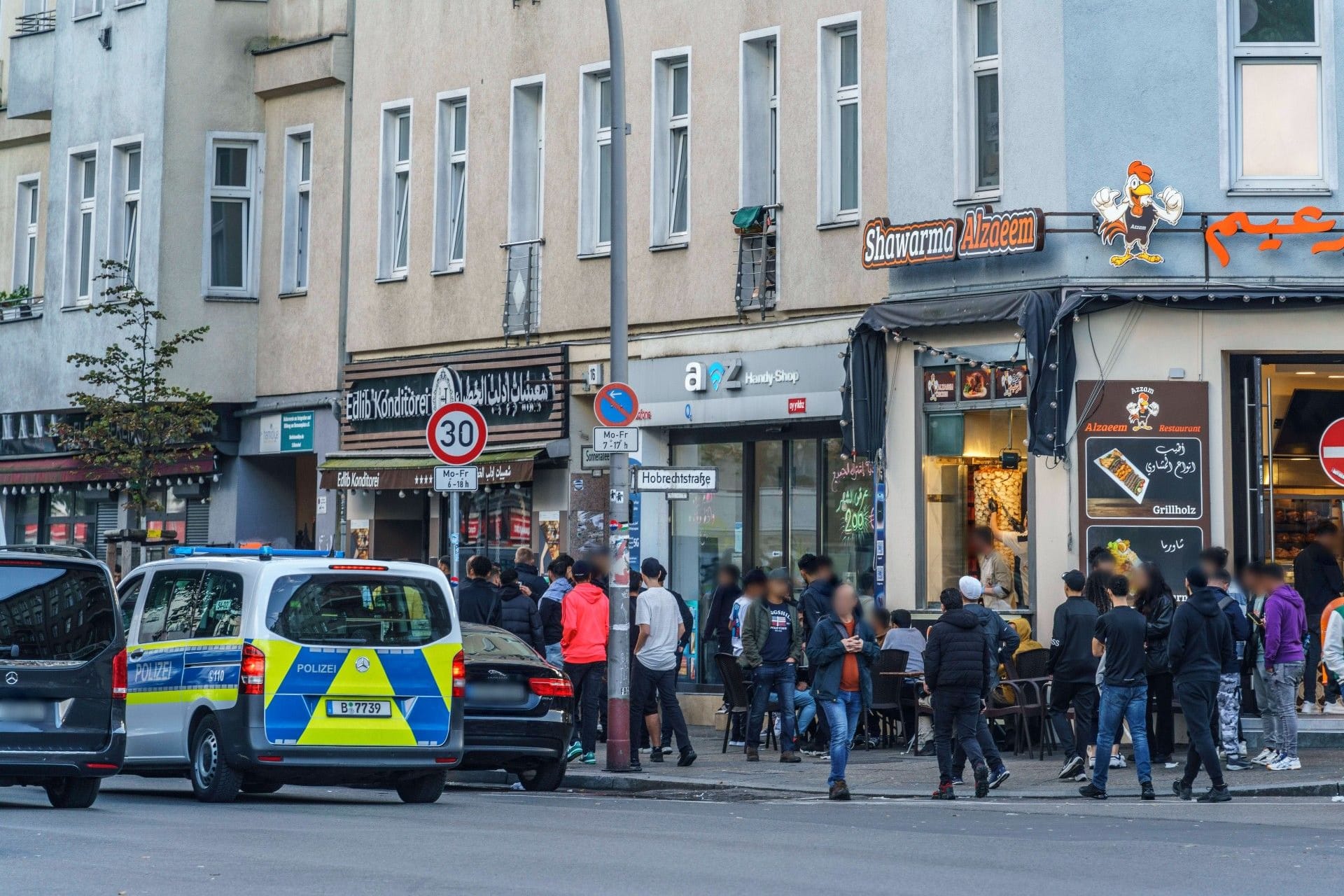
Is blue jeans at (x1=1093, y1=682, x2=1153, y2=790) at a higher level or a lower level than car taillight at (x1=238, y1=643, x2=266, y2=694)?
lower

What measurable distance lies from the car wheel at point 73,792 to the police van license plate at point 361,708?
1.70 m

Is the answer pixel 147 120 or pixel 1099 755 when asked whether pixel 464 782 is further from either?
pixel 147 120

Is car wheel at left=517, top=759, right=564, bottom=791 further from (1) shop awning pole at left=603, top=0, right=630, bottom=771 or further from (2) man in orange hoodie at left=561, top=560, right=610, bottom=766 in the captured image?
(2) man in orange hoodie at left=561, top=560, right=610, bottom=766

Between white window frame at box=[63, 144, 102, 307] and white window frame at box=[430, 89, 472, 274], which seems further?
white window frame at box=[63, 144, 102, 307]

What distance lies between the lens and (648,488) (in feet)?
64.8

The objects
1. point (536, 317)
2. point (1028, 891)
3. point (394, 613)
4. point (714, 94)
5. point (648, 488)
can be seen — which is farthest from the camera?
point (536, 317)

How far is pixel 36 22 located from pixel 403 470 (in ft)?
40.5

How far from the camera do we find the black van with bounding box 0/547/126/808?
581 inches

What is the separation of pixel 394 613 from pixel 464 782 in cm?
430

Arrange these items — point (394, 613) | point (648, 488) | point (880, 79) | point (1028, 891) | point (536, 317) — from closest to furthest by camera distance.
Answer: point (1028, 891) → point (394, 613) → point (648, 488) → point (880, 79) → point (536, 317)

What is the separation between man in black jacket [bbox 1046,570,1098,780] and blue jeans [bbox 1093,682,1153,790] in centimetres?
145

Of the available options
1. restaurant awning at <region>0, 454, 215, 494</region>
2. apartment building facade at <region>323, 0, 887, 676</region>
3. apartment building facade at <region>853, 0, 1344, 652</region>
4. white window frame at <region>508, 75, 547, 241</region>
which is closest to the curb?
apartment building facade at <region>853, 0, 1344, 652</region>

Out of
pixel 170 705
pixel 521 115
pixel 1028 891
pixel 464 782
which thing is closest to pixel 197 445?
pixel 521 115

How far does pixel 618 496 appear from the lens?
19.6m
